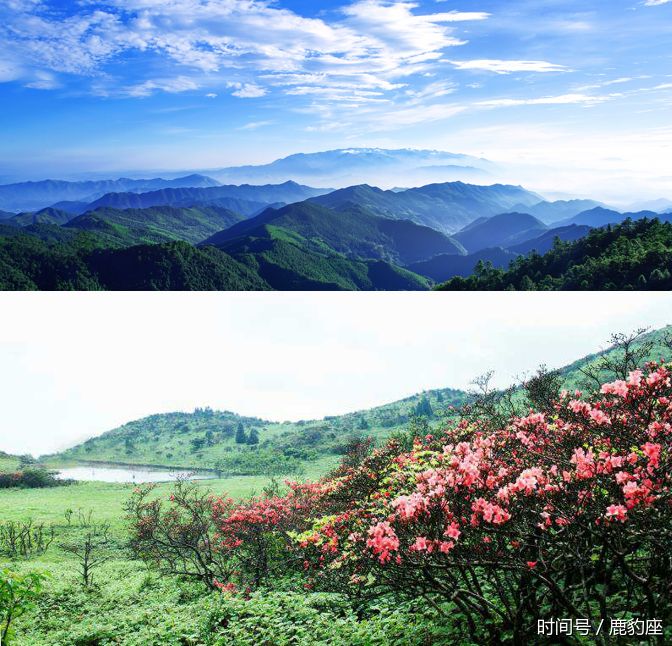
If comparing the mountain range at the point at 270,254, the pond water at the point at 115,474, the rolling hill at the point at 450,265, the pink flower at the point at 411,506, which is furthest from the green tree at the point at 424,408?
the rolling hill at the point at 450,265

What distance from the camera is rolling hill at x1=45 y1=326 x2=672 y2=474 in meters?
17.3

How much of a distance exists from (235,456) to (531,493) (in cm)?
1771

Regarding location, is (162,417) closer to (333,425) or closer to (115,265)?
(333,425)

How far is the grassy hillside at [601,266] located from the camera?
26.3 m

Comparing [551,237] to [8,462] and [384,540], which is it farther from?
[384,540]

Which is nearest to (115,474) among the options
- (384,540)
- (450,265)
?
(384,540)

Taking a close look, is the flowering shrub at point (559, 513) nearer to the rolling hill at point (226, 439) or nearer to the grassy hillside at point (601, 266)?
the rolling hill at point (226, 439)

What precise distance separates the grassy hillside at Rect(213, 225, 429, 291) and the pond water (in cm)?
6906

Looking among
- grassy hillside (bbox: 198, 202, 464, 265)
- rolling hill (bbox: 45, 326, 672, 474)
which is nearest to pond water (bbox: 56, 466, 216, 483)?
rolling hill (bbox: 45, 326, 672, 474)

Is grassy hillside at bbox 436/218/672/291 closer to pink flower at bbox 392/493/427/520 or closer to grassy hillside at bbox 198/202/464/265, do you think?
pink flower at bbox 392/493/427/520

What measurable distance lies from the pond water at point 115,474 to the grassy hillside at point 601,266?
75.4ft

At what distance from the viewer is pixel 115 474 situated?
64.0 feet

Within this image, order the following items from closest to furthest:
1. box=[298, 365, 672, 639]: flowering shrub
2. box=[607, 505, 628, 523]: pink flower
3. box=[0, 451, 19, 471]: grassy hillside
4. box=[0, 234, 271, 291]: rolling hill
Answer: box=[607, 505, 628, 523]: pink flower
box=[298, 365, 672, 639]: flowering shrub
box=[0, 451, 19, 471]: grassy hillside
box=[0, 234, 271, 291]: rolling hill

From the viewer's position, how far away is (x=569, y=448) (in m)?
3.66
